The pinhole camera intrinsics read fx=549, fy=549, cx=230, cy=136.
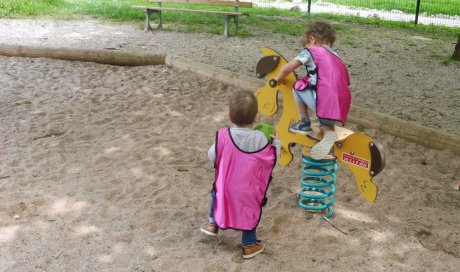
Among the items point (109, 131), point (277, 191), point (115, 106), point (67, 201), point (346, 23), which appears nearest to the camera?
point (67, 201)

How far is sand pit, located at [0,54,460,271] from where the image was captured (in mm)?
3205

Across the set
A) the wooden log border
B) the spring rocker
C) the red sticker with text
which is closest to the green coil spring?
the spring rocker

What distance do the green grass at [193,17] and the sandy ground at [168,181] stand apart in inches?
130

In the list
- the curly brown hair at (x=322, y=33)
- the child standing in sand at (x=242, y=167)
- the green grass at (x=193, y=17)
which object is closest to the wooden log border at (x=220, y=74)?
the curly brown hair at (x=322, y=33)

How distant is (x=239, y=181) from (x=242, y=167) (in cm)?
8

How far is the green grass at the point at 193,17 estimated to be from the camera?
10867 millimetres

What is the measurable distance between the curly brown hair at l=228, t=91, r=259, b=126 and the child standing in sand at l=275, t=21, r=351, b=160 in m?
0.59

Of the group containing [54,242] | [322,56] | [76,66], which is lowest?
[54,242]

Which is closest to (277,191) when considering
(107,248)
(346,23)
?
(107,248)

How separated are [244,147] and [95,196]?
1.40 meters

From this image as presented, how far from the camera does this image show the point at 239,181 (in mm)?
3088

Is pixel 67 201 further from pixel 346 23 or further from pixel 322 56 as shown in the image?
pixel 346 23

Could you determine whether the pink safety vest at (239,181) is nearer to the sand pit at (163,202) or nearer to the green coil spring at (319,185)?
the sand pit at (163,202)

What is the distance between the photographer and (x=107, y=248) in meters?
3.27
